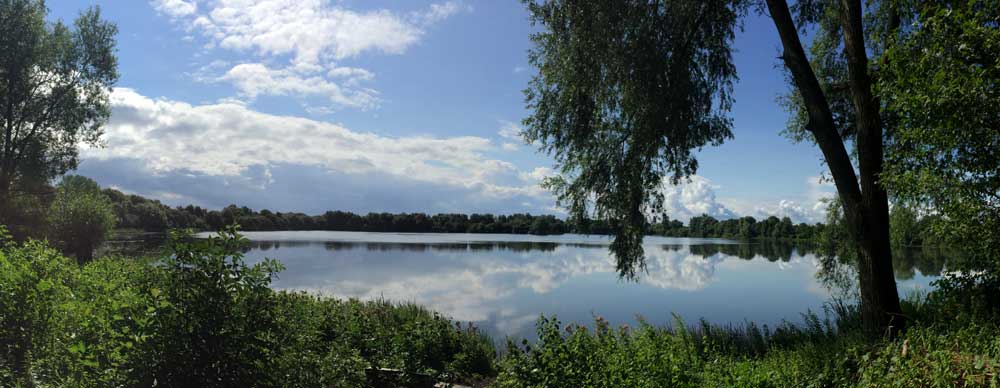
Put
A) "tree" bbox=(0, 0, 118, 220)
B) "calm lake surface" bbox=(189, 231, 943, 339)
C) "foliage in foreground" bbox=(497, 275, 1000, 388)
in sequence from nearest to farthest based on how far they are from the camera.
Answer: "foliage in foreground" bbox=(497, 275, 1000, 388) < "calm lake surface" bbox=(189, 231, 943, 339) < "tree" bbox=(0, 0, 118, 220)

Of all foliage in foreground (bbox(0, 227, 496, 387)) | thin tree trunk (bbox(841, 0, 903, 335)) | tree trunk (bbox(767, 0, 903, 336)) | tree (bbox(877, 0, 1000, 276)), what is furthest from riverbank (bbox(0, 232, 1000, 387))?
tree (bbox(877, 0, 1000, 276))

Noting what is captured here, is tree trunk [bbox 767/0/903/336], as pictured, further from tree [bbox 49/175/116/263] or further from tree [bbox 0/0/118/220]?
tree [bbox 49/175/116/263]

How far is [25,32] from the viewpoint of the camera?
2211 centimetres

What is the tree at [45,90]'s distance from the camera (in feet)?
72.4

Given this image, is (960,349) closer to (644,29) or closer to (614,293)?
(644,29)

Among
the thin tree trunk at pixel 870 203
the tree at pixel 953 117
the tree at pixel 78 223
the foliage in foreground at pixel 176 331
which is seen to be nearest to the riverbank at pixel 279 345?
the foliage in foreground at pixel 176 331

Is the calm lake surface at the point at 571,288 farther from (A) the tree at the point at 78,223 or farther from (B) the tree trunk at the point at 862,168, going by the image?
(A) the tree at the point at 78,223

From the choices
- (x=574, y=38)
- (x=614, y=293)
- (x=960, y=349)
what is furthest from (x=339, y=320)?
(x=614, y=293)

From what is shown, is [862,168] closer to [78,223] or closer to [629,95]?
[629,95]

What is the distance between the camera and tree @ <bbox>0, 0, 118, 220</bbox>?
2208 centimetres

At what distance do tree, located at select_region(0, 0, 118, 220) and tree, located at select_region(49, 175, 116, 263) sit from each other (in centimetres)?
512

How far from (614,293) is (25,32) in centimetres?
2861

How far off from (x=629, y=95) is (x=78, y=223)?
34.1 meters

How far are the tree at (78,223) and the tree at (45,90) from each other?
512 cm
